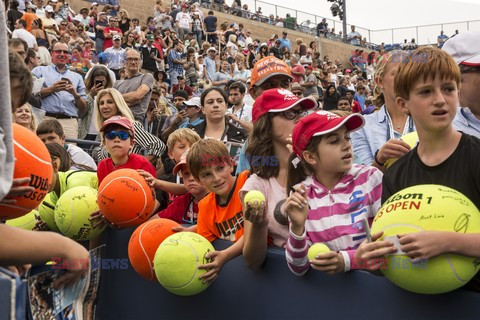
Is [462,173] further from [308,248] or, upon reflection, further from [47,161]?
[47,161]

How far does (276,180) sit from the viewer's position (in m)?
4.16

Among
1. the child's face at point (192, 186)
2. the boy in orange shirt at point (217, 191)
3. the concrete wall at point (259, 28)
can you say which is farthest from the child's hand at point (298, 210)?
the concrete wall at point (259, 28)

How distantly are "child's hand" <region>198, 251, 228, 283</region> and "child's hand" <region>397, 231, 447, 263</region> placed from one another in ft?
5.86

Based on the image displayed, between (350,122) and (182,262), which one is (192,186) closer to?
(182,262)

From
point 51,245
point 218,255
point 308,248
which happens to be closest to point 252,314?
point 218,255

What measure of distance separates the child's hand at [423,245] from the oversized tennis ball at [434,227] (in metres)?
0.05

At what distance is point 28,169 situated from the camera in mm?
3014

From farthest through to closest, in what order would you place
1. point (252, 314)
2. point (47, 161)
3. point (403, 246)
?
point (252, 314), point (47, 161), point (403, 246)

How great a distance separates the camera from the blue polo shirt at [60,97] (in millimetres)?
9812

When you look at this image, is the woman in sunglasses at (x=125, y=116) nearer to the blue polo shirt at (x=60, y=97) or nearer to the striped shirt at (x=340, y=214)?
the blue polo shirt at (x=60, y=97)

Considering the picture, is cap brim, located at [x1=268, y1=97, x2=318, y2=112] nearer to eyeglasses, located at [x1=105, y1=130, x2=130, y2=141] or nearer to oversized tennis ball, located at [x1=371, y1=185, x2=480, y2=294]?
oversized tennis ball, located at [x1=371, y1=185, x2=480, y2=294]

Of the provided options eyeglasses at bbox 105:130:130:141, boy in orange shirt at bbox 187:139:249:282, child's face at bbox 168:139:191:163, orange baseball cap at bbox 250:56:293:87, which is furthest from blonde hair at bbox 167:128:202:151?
boy in orange shirt at bbox 187:139:249:282

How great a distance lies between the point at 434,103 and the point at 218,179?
6.31 ft

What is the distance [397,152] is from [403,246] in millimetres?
1149
